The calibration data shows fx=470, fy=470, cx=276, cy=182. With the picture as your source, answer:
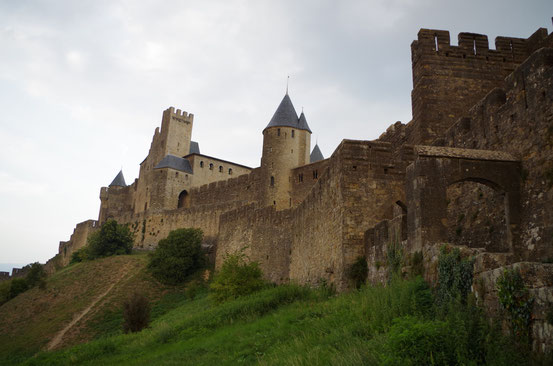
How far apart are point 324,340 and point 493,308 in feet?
9.56

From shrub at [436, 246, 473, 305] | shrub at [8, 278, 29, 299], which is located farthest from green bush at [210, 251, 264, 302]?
shrub at [8, 278, 29, 299]

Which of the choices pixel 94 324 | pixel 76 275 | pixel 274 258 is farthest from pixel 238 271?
pixel 76 275

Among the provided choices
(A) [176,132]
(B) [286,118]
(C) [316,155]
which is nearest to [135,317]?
(B) [286,118]

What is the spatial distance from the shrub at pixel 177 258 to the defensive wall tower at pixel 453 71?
23.3m

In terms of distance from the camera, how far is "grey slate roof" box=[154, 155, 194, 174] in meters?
61.8

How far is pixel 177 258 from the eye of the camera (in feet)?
116

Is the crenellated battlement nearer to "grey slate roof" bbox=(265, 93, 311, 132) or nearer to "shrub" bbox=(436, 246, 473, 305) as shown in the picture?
"shrub" bbox=(436, 246, 473, 305)

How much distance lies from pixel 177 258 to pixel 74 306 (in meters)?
7.99

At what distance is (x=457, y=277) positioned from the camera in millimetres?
6531

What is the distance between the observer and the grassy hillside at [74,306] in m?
25.0

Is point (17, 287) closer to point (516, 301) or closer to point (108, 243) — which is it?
point (108, 243)

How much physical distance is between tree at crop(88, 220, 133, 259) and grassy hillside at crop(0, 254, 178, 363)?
11.4 feet

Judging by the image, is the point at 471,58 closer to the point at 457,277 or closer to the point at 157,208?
the point at 457,277

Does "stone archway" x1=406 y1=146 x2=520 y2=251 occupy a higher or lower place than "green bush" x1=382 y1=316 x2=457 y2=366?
higher
